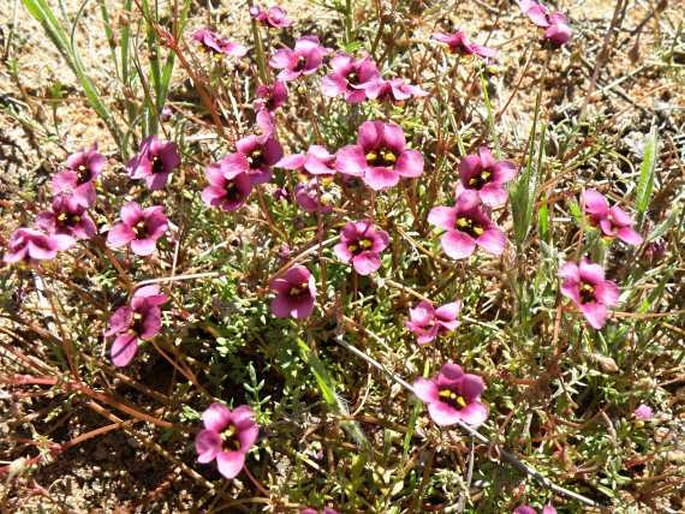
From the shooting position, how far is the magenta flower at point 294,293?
2354 millimetres

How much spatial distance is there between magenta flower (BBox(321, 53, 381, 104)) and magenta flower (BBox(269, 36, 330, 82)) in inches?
2.5

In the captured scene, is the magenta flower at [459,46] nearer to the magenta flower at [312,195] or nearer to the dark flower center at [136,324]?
the magenta flower at [312,195]

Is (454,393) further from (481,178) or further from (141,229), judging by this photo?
(141,229)

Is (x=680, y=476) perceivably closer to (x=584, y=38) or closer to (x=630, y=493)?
(x=630, y=493)

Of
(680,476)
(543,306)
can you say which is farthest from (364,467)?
(680,476)

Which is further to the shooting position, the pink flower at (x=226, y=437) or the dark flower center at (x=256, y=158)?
the dark flower center at (x=256, y=158)

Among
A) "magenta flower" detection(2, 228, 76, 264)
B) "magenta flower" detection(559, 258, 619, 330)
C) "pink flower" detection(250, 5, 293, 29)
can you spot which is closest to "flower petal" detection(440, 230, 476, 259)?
"magenta flower" detection(559, 258, 619, 330)

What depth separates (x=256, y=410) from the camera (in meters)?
2.52

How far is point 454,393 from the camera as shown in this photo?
7.22 feet

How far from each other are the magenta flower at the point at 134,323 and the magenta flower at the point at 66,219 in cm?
27

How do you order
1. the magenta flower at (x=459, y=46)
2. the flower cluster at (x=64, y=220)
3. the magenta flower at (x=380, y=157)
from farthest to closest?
the magenta flower at (x=459, y=46)
the magenta flower at (x=380, y=157)
the flower cluster at (x=64, y=220)

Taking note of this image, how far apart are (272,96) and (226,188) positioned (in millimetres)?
466

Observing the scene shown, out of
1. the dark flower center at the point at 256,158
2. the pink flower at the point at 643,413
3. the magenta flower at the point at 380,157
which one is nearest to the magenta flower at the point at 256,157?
the dark flower center at the point at 256,158

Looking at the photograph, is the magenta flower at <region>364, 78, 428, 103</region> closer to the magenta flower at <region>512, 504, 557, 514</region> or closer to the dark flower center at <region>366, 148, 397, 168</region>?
the dark flower center at <region>366, 148, 397, 168</region>
